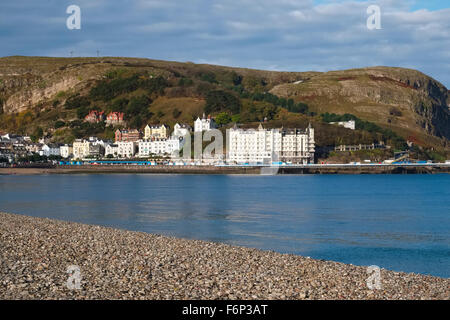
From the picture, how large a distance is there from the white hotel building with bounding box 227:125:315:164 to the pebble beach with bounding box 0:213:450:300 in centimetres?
10069

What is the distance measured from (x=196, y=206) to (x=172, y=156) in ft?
275

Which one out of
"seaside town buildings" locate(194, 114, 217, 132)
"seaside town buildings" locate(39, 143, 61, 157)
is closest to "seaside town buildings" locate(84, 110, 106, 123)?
"seaside town buildings" locate(39, 143, 61, 157)

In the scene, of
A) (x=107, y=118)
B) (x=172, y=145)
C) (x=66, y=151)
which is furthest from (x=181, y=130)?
(x=107, y=118)

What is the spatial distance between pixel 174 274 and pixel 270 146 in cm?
10761

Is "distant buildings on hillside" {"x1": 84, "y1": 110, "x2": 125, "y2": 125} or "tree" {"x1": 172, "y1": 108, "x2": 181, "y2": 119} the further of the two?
"distant buildings on hillside" {"x1": 84, "y1": 110, "x2": 125, "y2": 125}

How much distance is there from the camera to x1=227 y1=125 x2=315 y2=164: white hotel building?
120 metres

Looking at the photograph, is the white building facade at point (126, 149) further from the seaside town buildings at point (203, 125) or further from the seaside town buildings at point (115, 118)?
the seaside town buildings at point (115, 118)

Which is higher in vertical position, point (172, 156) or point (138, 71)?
point (138, 71)

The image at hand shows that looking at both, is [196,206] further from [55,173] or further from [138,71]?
[138,71]

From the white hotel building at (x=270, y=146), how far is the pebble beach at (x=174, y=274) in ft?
330

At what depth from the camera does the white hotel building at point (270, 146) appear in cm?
11988

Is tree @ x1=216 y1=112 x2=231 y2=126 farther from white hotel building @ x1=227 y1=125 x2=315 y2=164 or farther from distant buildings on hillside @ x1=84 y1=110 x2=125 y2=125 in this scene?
distant buildings on hillside @ x1=84 y1=110 x2=125 y2=125
